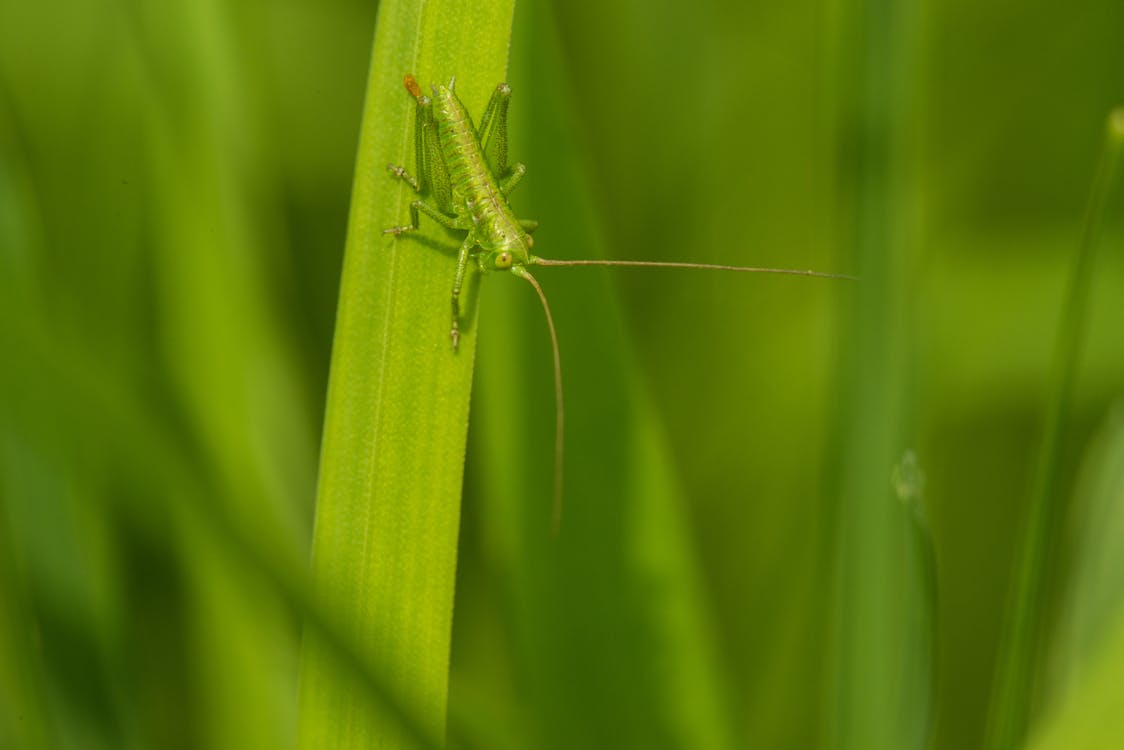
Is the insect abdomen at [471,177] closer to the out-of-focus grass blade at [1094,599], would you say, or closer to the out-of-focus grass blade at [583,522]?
the out-of-focus grass blade at [583,522]

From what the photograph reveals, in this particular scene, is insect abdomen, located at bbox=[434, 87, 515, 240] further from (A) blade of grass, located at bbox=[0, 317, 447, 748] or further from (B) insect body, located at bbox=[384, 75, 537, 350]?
(A) blade of grass, located at bbox=[0, 317, 447, 748]

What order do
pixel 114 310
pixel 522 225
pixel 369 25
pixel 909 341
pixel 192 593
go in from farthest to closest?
pixel 369 25 < pixel 114 310 < pixel 192 593 < pixel 522 225 < pixel 909 341

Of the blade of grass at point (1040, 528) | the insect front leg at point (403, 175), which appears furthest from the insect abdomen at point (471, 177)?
the blade of grass at point (1040, 528)

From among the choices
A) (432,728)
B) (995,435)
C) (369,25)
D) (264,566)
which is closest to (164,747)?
(432,728)

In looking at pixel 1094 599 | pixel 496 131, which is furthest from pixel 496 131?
pixel 1094 599

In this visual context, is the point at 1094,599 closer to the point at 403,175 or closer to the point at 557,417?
the point at 557,417

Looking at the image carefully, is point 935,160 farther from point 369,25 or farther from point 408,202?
point 408,202
